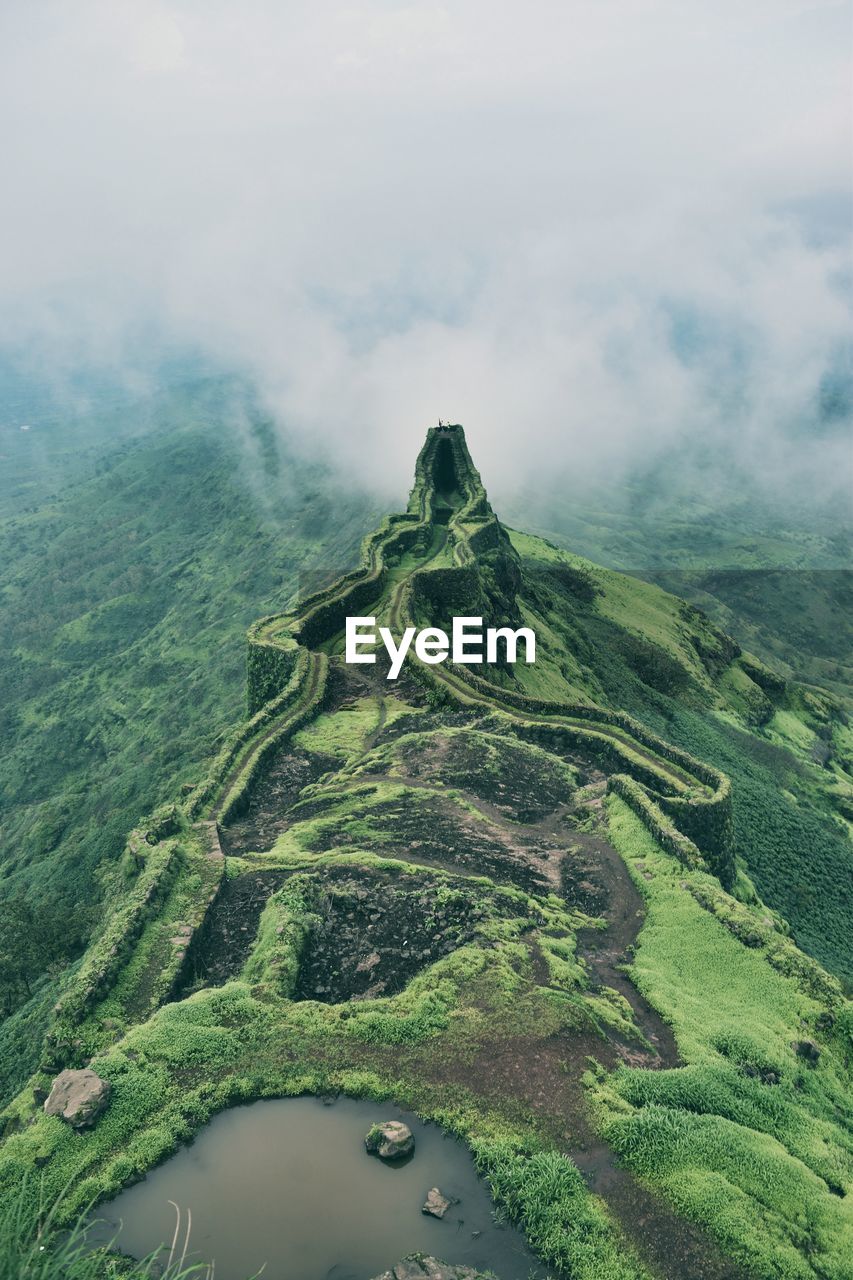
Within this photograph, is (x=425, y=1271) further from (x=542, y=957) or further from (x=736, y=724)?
(x=736, y=724)

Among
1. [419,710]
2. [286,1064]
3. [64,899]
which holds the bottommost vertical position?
[64,899]

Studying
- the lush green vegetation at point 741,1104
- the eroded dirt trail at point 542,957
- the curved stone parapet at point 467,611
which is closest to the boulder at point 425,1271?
the eroded dirt trail at point 542,957

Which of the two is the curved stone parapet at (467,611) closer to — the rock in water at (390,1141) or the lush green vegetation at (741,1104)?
the lush green vegetation at (741,1104)

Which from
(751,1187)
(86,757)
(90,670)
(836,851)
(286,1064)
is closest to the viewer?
(751,1187)

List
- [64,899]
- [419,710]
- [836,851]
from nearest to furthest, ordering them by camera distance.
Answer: [419,710] → [836,851] → [64,899]

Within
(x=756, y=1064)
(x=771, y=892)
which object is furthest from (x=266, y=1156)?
(x=771, y=892)

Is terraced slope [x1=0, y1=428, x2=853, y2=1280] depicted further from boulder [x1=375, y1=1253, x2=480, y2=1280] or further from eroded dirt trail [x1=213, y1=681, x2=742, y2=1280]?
boulder [x1=375, y1=1253, x2=480, y2=1280]

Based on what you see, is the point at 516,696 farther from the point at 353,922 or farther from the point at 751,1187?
the point at 751,1187

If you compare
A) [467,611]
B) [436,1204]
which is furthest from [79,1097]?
[467,611]
